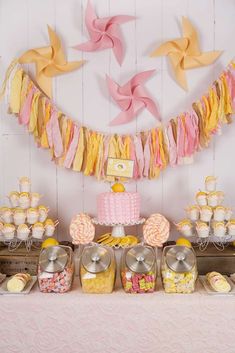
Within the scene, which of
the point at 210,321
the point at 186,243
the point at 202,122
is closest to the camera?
the point at 210,321

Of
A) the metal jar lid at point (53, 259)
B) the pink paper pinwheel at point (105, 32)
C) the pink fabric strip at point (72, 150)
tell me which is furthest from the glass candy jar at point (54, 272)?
the pink paper pinwheel at point (105, 32)

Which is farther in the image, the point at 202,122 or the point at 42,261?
the point at 202,122

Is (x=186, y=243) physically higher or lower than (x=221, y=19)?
Result: lower

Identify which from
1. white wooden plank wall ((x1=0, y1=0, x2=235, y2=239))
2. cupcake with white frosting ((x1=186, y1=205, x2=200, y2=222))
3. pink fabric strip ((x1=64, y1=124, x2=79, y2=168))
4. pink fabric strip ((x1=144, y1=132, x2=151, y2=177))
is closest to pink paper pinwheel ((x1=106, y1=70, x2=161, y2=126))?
white wooden plank wall ((x1=0, y1=0, x2=235, y2=239))

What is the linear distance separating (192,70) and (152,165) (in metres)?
0.52

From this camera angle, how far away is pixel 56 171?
2.58 meters

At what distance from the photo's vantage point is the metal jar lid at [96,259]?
2.08 meters

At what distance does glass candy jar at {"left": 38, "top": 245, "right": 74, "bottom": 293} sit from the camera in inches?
82.5

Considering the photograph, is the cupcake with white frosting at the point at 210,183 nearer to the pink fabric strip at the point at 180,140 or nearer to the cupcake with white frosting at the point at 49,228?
the pink fabric strip at the point at 180,140

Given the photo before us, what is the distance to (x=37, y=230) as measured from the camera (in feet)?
7.63

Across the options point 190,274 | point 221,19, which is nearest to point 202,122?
point 221,19

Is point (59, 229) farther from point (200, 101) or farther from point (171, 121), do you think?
point (200, 101)

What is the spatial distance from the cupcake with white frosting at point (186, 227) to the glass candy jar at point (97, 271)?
392 mm

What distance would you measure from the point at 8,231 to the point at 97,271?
511 millimetres
